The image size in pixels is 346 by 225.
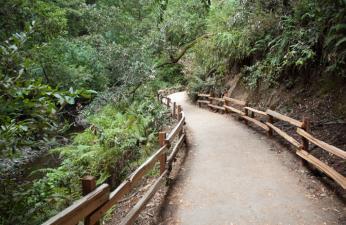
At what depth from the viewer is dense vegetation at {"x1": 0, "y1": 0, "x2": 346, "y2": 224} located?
3.41 metres

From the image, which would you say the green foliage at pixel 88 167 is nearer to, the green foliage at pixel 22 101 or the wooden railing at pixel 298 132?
the green foliage at pixel 22 101

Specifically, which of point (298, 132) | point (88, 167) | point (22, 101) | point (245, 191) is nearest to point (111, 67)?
point (88, 167)

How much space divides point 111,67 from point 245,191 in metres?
13.1

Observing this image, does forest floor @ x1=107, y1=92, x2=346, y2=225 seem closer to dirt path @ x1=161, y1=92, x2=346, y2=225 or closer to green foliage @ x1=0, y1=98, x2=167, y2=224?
dirt path @ x1=161, y1=92, x2=346, y2=225

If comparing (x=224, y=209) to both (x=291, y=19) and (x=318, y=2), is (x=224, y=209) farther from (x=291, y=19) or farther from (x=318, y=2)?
(x=291, y=19)

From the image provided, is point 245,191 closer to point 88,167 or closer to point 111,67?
point 88,167

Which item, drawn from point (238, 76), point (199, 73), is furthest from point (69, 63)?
point (238, 76)

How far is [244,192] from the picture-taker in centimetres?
610

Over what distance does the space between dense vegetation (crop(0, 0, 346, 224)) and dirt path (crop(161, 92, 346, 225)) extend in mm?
1989

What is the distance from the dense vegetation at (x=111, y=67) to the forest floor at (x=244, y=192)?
1.89 metres

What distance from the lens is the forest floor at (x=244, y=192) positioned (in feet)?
16.8

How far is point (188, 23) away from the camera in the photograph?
2236 cm

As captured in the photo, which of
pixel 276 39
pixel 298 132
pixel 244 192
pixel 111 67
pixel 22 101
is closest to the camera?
pixel 22 101

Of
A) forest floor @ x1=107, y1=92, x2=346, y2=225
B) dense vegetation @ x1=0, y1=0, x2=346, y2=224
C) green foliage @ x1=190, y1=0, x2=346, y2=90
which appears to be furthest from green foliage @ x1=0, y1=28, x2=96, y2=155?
green foliage @ x1=190, y1=0, x2=346, y2=90
